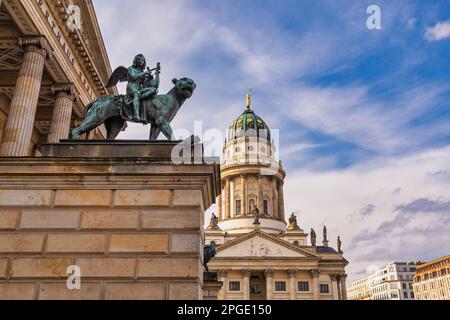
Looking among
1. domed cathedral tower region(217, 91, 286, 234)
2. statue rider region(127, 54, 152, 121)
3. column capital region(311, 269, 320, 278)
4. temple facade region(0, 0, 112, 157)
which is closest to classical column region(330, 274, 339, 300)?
column capital region(311, 269, 320, 278)

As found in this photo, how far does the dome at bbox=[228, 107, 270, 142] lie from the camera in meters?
90.8

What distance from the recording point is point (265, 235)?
70.1 meters

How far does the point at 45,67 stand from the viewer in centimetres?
2247

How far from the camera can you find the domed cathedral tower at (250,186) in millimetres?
79000

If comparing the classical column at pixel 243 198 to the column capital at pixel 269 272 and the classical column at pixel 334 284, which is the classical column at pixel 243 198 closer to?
the column capital at pixel 269 272

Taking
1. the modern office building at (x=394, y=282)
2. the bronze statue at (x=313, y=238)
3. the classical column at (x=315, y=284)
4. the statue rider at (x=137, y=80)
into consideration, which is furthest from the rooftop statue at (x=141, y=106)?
the modern office building at (x=394, y=282)

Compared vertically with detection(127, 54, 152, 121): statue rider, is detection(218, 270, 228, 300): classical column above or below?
above

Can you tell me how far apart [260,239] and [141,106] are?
62.9m

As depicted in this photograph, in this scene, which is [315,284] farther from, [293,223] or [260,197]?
[260,197]

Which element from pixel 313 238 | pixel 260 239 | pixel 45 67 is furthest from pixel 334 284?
pixel 45 67

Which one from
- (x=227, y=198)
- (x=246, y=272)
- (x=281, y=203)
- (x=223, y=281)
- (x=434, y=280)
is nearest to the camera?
(x=223, y=281)

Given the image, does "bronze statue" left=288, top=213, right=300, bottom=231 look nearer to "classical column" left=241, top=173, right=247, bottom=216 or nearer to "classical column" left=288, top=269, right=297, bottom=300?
"classical column" left=241, top=173, right=247, bottom=216

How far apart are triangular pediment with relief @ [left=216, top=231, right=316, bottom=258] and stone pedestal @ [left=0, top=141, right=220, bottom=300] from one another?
62.9 metres
